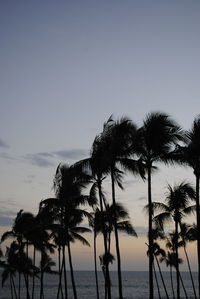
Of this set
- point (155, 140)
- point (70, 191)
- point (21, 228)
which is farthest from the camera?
point (21, 228)

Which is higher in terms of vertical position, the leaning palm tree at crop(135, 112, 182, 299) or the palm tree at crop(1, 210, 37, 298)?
the leaning palm tree at crop(135, 112, 182, 299)

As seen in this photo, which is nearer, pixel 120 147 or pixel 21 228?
pixel 120 147

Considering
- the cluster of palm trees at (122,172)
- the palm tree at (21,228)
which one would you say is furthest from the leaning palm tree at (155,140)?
the palm tree at (21,228)

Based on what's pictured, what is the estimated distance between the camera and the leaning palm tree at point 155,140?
75.3 ft

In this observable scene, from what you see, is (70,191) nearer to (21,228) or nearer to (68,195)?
(68,195)

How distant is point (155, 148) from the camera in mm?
23438

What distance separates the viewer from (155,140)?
2317 centimetres

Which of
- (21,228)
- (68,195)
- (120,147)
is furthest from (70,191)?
(21,228)

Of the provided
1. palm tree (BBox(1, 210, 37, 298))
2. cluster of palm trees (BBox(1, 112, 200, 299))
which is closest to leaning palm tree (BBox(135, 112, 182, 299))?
cluster of palm trees (BBox(1, 112, 200, 299))

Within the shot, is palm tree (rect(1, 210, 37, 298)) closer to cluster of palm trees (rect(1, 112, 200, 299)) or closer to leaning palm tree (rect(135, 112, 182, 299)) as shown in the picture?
cluster of palm trees (rect(1, 112, 200, 299))

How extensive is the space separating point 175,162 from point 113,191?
4.98 meters

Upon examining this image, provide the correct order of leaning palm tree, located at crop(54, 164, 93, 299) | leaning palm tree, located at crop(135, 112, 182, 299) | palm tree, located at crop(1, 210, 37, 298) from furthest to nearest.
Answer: palm tree, located at crop(1, 210, 37, 298) < leaning palm tree, located at crop(54, 164, 93, 299) < leaning palm tree, located at crop(135, 112, 182, 299)

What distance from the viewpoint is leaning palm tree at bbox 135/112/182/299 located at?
75.3 feet

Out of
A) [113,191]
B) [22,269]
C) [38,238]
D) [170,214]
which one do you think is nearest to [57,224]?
[38,238]
